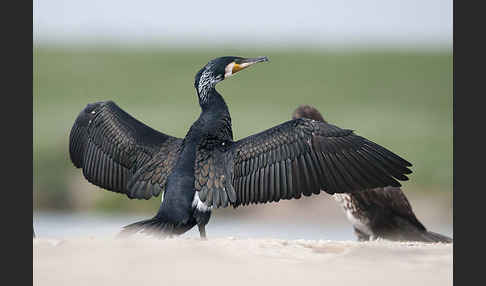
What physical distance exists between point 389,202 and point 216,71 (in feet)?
9.32

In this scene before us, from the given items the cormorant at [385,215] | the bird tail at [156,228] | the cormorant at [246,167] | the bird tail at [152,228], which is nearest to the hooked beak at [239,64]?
the cormorant at [246,167]

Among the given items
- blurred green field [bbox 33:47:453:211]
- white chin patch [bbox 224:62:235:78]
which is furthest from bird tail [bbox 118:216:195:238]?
blurred green field [bbox 33:47:453:211]

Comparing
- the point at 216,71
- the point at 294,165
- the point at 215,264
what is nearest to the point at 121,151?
the point at 216,71

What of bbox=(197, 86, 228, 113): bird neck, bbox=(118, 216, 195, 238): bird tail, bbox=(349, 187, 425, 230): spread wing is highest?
bbox=(197, 86, 228, 113): bird neck

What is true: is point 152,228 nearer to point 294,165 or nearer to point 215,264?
point 215,264

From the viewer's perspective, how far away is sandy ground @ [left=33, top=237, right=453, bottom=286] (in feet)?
20.5

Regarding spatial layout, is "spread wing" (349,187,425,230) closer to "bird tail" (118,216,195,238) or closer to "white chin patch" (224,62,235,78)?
"white chin patch" (224,62,235,78)

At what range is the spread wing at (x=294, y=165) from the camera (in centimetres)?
766

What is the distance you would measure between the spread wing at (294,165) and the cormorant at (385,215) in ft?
6.84

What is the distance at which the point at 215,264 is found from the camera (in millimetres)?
6305

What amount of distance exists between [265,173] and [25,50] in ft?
8.03

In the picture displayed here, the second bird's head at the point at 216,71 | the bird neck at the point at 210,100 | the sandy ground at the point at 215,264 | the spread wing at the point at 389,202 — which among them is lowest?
the sandy ground at the point at 215,264

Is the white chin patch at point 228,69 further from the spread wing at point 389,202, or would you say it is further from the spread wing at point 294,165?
the spread wing at point 389,202

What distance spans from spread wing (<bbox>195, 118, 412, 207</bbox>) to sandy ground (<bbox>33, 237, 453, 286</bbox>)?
84 cm
